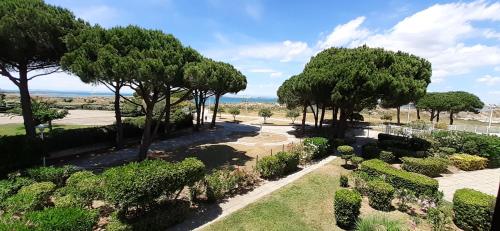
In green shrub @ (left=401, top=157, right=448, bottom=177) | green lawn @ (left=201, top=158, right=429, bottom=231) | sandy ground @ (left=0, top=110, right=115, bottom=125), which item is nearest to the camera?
green lawn @ (left=201, top=158, right=429, bottom=231)

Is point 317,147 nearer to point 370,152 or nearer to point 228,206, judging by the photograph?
point 370,152

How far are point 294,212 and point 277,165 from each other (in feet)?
14.1

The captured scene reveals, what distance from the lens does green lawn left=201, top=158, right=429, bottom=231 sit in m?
10.4

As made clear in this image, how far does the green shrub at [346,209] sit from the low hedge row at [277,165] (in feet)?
16.7

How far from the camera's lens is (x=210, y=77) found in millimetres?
16188

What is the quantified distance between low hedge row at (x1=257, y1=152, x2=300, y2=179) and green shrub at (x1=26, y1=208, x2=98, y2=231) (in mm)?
8730

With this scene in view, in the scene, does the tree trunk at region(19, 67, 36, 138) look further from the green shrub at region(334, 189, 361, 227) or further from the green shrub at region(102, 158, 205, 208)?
the green shrub at region(334, 189, 361, 227)

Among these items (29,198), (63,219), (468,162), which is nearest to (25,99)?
(29,198)

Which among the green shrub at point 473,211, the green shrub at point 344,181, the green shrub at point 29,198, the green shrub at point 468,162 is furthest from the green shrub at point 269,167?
the green shrub at point 468,162

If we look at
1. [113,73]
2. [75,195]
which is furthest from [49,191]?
[113,73]

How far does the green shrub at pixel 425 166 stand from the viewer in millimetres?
16719

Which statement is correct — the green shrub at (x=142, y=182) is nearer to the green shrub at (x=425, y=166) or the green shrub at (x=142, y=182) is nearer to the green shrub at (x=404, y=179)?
the green shrub at (x=404, y=179)

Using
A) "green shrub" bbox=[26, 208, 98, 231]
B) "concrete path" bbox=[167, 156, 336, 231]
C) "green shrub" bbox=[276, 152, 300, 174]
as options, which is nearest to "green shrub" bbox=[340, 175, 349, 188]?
"concrete path" bbox=[167, 156, 336, 231]

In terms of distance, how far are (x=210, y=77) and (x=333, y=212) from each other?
9.32 metres
